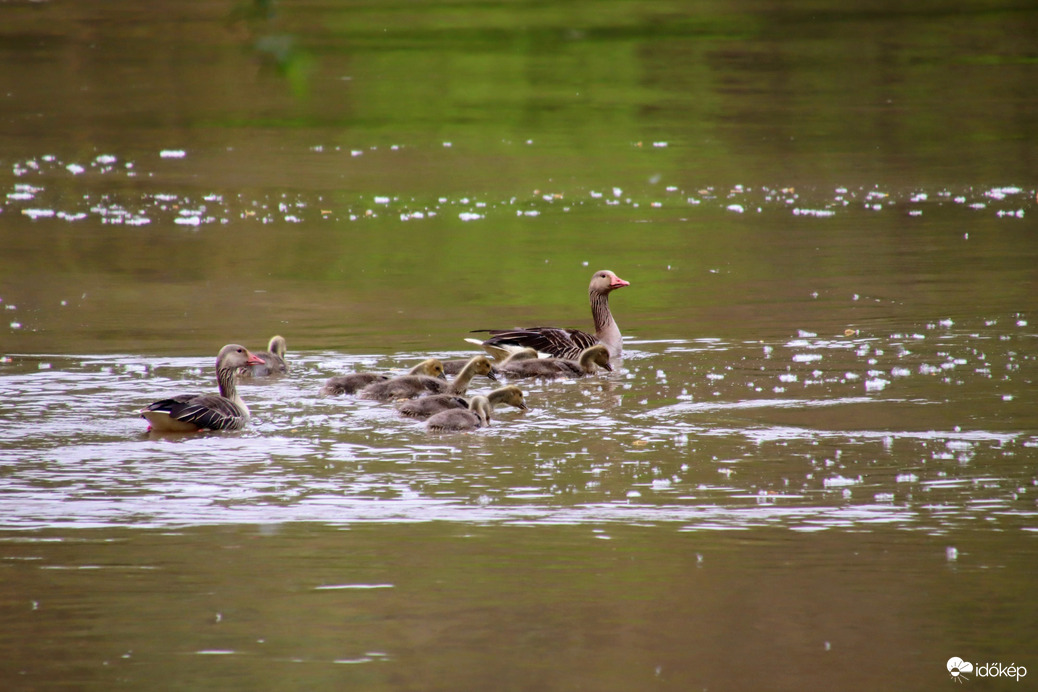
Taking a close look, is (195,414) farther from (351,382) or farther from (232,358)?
(351,382)

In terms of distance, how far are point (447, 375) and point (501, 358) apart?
4.52ft

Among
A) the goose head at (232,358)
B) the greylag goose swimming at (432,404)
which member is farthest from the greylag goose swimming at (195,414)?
the greylag goose swimming at (432,404)

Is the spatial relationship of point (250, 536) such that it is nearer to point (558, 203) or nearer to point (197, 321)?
point (197, 321)

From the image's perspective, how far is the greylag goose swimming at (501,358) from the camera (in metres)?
13.0

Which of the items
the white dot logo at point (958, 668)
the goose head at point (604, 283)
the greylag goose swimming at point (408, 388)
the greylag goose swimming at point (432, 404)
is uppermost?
the goose head at point (604, 283)

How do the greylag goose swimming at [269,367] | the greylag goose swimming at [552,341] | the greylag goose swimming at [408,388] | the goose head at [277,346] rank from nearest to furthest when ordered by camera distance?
1. the greylag goose swimming at [408,388]
2. the greylag goose swimming at [269,367]
3. the goose head at [277,346]
4. the greylag goose swimming at [552,341]

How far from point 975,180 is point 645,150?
6528mm

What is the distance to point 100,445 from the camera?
Result: 1016 centimetres

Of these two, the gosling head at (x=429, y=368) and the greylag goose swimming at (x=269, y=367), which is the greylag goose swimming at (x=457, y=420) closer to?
the gosling head at (x=429, y=368)

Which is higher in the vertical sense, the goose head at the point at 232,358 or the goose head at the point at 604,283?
the goose head at the point at 604,283

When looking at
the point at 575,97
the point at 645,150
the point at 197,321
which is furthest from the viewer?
the point at 575,97

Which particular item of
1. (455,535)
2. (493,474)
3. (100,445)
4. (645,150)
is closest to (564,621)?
(455,535)

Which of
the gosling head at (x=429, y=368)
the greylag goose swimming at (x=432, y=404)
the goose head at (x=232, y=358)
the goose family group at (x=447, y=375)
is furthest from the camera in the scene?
the gosling head at (x=429, y=368)

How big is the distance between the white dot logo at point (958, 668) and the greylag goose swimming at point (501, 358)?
721 centimetres
